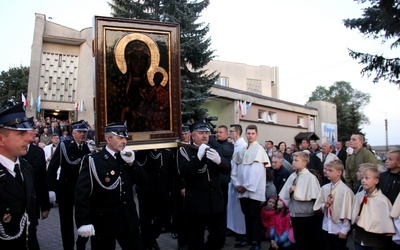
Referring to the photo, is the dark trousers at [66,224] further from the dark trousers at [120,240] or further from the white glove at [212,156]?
the white glove at [212,156]

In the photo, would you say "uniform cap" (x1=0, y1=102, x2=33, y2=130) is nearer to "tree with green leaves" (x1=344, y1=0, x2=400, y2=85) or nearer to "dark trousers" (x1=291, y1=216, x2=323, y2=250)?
"dark trousers" (x1=291, y1=216, x2=323, y2=250)

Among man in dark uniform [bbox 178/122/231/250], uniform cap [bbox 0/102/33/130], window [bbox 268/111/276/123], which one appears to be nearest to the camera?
uniform cap [bbox 0/102/33/130]

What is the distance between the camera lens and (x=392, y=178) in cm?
511

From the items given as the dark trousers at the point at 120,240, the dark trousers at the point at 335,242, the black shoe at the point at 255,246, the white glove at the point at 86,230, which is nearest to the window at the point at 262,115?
the black shoe at the point at 255,246

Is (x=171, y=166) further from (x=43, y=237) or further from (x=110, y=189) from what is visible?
(x=43, y=237)

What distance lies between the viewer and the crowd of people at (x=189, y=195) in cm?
323

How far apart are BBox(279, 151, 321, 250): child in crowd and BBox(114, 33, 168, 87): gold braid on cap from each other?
2.80 metres

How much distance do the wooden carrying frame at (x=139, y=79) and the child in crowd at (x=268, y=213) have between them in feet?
9.58

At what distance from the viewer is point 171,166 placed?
21.9 ft

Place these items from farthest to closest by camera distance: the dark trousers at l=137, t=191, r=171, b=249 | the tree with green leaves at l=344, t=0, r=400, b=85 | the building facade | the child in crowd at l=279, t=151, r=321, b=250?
the building facade, the tree with green leaves at l=344, t=0, r=400, b=85, the dark trousers at l=137, t=191, r=171, b=249, the child in crowd at l=279, t=151, r=321, b=250

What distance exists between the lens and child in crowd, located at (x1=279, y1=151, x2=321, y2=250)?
584cm

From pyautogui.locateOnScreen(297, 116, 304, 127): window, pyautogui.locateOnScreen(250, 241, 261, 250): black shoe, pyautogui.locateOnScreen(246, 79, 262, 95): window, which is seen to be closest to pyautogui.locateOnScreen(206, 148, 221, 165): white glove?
pyautogui.locateOnScreen(250, 241, 261, 250): black shoe

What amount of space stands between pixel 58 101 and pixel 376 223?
77.2 ft

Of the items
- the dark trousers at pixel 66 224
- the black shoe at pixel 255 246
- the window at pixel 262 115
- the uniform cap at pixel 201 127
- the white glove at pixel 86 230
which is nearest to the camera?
the white glove at pixel 86 230
